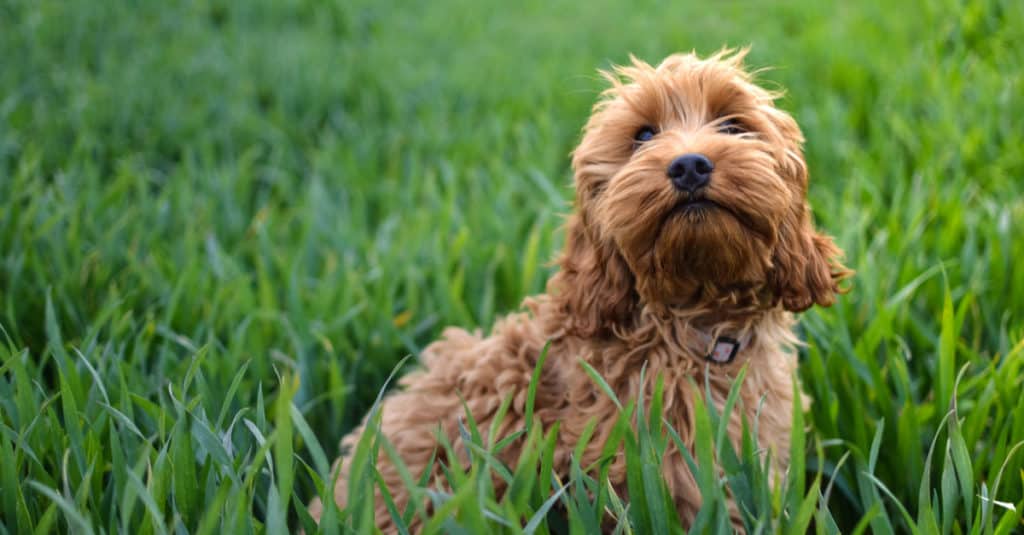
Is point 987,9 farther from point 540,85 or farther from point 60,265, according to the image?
point 60,265

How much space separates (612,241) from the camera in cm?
201

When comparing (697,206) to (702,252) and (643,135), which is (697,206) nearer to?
(702,252)

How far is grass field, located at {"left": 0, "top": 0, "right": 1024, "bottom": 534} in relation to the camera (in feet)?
5.63

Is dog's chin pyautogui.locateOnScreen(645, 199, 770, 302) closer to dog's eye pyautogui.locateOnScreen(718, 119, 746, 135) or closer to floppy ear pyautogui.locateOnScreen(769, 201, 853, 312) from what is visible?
floppy ear pyautogui.locateOnScreen(769, 201, 853, 312)

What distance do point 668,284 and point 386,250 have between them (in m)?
1.83

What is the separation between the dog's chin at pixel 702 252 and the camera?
70.1 inches

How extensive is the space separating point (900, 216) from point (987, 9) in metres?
2.01

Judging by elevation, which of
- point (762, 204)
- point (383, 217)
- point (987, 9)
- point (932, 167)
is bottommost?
point (383, 217)

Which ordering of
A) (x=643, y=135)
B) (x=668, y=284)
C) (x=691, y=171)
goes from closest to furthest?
(x=691, y=171)
(x=668, y=284)
(x=643, y=135)

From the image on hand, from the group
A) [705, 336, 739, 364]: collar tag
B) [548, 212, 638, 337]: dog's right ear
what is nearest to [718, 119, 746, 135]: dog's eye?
[548, 212, 638, 337]: dog's right ear

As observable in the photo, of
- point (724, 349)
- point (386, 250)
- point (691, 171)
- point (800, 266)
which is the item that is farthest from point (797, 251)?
point (386, 250)

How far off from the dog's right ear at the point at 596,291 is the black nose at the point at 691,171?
30 cm

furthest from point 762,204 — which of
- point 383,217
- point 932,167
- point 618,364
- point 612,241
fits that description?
point 383,217

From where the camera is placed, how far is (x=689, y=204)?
1786mm
